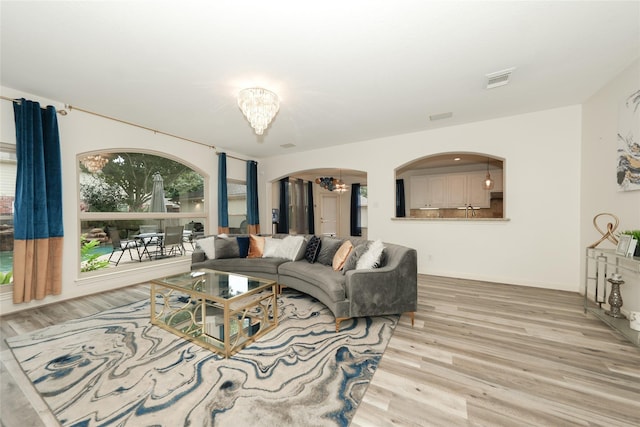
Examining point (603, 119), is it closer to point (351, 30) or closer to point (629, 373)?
point (629, 373)

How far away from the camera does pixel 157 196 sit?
464 cm

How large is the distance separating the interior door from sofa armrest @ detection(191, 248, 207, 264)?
5487 millimetres

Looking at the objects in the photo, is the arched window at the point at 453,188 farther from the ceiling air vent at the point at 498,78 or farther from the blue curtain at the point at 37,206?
the blue curtain at the point at 37,206

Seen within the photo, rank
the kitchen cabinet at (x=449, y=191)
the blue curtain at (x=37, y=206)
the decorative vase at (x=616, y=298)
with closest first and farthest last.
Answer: the decorative vase at (x=616, y=298)
the blue curtain at (x=37, y=206)
the kitchen cabinet at (x=449, y=191)

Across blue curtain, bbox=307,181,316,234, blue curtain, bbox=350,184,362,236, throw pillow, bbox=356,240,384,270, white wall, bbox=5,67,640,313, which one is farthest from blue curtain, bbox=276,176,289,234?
throw pillow, bbox=356,240,384,270

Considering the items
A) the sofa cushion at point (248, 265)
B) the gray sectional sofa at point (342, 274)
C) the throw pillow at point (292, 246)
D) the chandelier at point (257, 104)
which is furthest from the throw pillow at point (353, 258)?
the chandelier at point (257, 104)

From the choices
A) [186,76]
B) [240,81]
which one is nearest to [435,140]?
[240,81]

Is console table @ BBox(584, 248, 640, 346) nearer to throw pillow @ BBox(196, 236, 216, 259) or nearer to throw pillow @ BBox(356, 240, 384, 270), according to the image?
throw pillow @ BBox(356, 240, 384, 270)

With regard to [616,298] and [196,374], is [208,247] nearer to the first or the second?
[196,374]

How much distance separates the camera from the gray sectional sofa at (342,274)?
2.51 meters

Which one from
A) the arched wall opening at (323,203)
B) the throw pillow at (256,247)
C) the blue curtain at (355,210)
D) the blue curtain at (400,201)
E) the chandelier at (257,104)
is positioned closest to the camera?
the chandelier at (257,104)

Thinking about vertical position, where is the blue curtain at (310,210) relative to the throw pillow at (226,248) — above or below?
above

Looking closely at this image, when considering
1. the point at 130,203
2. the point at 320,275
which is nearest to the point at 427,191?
the point at 320,275

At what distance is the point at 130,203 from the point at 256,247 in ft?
7.66
